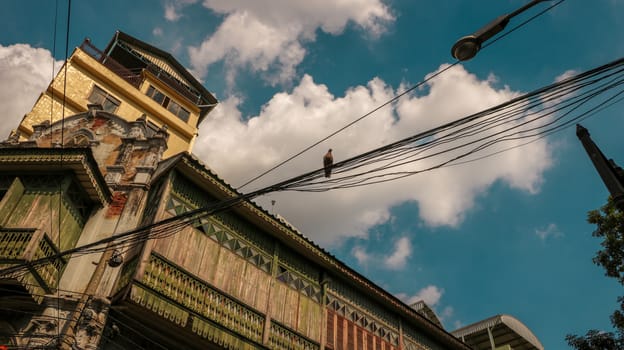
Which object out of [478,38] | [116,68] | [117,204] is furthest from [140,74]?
[478,38]

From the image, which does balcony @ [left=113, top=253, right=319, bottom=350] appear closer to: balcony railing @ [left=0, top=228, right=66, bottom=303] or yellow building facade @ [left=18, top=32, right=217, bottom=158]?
balcony railing @ [left=0, top=228, right=66, bottom=303]

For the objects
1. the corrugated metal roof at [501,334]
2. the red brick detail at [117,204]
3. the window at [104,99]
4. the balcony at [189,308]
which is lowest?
the balcony at [189,308]

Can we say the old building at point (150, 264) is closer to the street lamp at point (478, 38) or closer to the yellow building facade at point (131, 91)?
the yellow building facade at point (131, 91)

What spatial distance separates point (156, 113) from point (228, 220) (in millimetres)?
13992

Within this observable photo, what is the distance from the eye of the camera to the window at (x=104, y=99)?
21.7m

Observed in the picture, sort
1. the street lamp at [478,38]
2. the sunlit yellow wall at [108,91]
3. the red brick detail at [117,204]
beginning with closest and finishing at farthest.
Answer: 1. the street lamp at [478,38]
2. the red brick detail at [117,204]
3. the sunlit yellow wall at [108,91]

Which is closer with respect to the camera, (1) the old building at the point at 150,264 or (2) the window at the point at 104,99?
(1) the old building at the point at 150,264

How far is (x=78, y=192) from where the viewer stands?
1230 cm

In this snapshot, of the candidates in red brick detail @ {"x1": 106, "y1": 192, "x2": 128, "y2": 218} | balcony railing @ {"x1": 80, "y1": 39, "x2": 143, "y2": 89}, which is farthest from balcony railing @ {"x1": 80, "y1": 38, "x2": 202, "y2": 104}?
red brick detail @ {"x1": 106, "y1": 192, "x2": 128, "y2": 218}

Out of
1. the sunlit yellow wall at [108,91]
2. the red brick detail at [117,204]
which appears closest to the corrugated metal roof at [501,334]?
the sunlit yellow wall at [108,91]

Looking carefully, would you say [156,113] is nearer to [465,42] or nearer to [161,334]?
[161,334]

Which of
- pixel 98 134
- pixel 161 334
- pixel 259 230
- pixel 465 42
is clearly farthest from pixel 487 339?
pixel 465 42

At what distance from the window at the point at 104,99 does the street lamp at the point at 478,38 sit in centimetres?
2044

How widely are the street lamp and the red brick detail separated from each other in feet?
35.3
